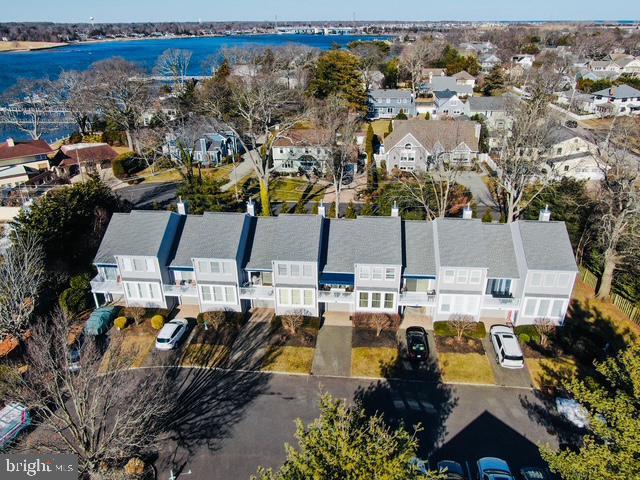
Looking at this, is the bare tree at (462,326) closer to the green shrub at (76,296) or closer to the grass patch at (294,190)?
the grass patch at (294,190)

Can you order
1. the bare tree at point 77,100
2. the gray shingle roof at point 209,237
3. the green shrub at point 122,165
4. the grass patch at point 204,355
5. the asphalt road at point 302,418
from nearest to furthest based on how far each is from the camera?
the asphalt road at point 302,418
the grass patch at point 204,355
the gray shingle roof at point 209,237
the green shrub at point 122,165
the bare tree at point 77,100

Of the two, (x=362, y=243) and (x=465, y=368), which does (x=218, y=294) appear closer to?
(x=362, y=243)

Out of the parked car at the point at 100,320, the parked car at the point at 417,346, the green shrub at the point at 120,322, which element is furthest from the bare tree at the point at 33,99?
the parked car at the point at 417,346

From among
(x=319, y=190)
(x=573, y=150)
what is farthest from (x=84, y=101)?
(x=573, y=150)

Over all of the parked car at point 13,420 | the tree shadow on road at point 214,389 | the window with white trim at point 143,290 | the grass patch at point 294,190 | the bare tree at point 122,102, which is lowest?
the tree shadow on road at point 214,389

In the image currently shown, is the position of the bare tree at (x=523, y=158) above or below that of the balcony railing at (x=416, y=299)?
above

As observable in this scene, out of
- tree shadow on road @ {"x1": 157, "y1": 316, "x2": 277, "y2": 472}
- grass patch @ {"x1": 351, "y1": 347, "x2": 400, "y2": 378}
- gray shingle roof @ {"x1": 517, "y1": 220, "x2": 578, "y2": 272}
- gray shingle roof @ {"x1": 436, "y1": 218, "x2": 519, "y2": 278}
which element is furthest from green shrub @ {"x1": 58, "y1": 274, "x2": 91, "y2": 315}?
gray shingle roof @ {"x1": 517, "y1": 220, "x2": 578, "y2": 272}

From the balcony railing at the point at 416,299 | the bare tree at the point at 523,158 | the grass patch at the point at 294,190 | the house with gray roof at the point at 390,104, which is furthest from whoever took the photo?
the house with gray roof at the point at 390,104

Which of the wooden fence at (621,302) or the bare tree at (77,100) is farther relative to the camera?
the bare tree at (77,100)
